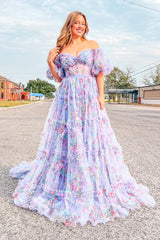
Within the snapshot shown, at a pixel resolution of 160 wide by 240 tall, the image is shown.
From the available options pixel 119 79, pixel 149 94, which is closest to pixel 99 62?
pixel 149 94

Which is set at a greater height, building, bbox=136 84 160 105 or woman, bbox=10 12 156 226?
building, bbox=136 84 160 105

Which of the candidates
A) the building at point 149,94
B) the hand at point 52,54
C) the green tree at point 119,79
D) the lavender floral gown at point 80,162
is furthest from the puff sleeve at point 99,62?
the green tree at point 119,79

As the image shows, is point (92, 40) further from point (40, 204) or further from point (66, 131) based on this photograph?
point (40, 204)

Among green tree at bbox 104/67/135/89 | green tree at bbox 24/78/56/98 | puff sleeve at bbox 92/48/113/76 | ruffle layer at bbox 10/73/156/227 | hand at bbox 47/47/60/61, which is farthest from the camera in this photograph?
green tree at bbox 24/78/56/98

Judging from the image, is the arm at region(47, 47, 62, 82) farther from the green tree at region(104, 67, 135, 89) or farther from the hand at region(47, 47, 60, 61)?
the green tree at region(104, 67, 135, 89)

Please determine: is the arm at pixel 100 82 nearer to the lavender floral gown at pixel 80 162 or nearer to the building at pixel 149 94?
the lavender floral gown at pixel 80 162

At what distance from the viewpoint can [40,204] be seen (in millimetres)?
2467

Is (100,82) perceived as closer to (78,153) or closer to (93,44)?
(93,44)

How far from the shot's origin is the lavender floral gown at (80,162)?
2.43 m

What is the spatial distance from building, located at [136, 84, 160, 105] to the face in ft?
145

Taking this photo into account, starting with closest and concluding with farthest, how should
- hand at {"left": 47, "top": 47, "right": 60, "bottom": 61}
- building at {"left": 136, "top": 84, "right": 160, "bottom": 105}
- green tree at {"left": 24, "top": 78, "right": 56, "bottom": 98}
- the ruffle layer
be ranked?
1. the ruffle layer
2. hand at {"left": 47, "top": 47, "right": 60, "bottom": 61}
3. building at {"left": 136, "top": 84, "right": 160, "bottom": 105}
4. green tree at {"left": 24, "top": 78, "right": 56, "bottom": 98}

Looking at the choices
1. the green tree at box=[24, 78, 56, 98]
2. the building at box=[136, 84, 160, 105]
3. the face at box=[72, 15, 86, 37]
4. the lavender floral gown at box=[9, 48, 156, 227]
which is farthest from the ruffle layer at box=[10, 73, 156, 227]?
the green tree at box=[24, 78, 56, 98]

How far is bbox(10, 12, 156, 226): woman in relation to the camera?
95.9 inches

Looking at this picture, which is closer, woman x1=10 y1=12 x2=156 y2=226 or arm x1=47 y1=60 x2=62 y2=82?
woman x1=10 y1=12 x2=156 y2=226
